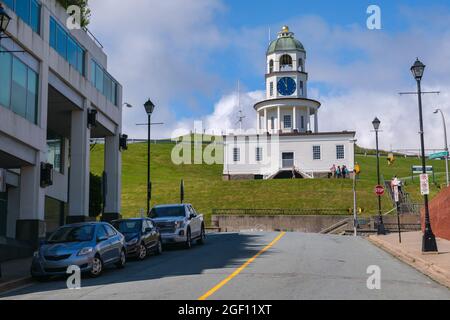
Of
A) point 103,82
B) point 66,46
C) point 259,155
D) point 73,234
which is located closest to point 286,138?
point 259,155

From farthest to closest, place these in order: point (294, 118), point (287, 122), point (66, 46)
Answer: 1. point (287, 122)
2. point (294, 118)
3. point (66, 46)

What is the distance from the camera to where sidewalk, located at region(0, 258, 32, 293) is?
1537 cm

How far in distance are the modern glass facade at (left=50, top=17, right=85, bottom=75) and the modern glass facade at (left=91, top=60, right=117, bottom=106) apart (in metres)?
1.83

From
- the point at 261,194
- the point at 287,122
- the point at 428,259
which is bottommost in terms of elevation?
the point at 428,259

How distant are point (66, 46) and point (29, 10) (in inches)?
168

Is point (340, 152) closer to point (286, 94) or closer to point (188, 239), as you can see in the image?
point (286, 94)

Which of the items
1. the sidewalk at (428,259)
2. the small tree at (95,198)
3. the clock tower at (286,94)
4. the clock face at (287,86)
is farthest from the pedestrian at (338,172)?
the sidewalk at (428,259)

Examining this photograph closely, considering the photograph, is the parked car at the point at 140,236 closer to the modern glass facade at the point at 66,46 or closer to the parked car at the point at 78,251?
the parked car at the point at 78,251

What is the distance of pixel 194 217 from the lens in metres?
26.8

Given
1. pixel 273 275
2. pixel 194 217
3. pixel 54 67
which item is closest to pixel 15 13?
pixel 54 67

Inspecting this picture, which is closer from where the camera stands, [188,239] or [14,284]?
[14,284]

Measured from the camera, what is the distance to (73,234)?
17484 mm

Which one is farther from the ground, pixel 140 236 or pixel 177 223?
pixel 177 223

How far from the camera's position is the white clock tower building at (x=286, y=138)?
7050cm
